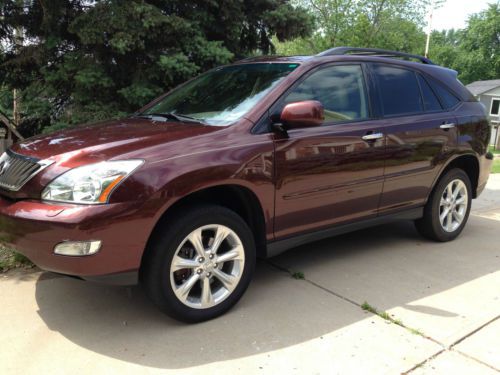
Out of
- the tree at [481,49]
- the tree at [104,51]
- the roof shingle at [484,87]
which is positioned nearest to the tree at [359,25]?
the roof shingle at [484,87]

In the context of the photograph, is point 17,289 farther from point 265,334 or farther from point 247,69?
point 247,69

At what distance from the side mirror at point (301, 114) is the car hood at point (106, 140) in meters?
0.49

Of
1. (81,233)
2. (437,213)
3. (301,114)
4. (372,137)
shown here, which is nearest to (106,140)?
(81,233)

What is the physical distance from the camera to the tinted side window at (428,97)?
4523mm

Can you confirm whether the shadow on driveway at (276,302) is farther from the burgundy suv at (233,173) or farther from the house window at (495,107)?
the house window at (495,107)

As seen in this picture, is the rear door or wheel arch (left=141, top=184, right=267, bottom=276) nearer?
wheel arch (left=141, top=184, right=267, bottom=276)

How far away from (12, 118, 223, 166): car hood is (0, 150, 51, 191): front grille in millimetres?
46

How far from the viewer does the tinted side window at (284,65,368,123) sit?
3.65 meters

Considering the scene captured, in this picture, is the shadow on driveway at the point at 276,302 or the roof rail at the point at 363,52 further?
the roof rail at the point at 363,52

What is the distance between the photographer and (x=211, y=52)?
5535 mm

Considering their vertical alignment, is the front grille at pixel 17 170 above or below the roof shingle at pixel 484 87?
above

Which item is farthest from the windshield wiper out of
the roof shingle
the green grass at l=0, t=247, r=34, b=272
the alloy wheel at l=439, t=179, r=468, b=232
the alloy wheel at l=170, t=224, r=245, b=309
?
the roof shingle

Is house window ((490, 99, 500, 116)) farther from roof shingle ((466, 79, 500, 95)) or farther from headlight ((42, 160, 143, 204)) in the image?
headlight ((42, 160, 143, 204))

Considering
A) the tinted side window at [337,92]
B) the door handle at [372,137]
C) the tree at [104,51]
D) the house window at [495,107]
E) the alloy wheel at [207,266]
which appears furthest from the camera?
the house window at [495,107]
